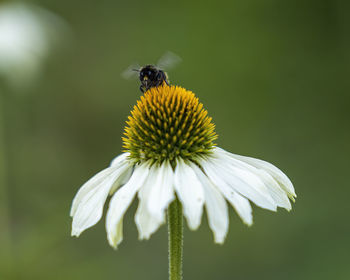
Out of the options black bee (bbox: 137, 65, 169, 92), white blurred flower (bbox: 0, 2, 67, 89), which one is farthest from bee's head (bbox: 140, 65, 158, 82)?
white blurred flower (bbox: 0, 2, 67, 89)

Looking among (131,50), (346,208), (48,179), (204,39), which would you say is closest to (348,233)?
(346,208)

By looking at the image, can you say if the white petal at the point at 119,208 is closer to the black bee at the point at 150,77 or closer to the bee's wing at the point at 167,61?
the black bee at the point at 150,77

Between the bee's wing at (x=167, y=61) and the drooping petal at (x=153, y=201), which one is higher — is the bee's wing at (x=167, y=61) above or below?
above

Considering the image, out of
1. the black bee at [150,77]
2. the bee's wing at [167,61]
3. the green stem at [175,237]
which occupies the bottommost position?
the green stem at [175,237]

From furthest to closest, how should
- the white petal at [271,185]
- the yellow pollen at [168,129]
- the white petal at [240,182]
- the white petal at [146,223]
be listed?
the yellow pollen at [168,129] < the white petal at [271,185] < the white petal at [240,182] < the white petal at [146,223]

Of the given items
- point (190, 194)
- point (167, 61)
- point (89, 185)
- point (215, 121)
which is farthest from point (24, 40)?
point (190, 194)

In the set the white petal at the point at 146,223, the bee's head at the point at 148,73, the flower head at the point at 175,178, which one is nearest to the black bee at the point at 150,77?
the bee's head at the point at 148,73

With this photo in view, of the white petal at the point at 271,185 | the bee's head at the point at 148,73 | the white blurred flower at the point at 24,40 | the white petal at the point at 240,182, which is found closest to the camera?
the white petal at the point at 240,182

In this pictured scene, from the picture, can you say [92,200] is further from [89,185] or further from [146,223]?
[146,223]
